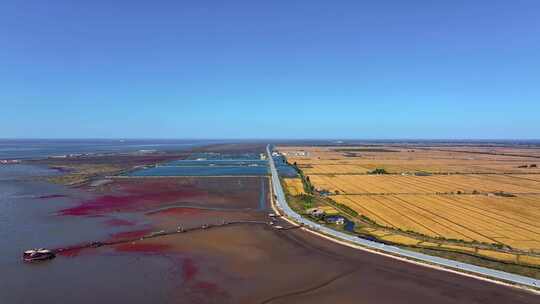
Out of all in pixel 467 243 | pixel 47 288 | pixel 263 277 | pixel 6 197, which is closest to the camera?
pixel 47 288

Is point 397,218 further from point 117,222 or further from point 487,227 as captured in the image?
point 117,222

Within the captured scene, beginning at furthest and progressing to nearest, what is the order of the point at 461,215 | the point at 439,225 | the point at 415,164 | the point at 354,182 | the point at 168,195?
the point at 415,164, the point at 354,182, the point at 168,195, the point at 461,215, the point at 439,225

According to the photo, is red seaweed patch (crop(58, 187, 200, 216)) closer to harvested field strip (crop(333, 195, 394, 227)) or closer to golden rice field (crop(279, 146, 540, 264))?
harvested field strip (crop(333, 195, 394, 227))

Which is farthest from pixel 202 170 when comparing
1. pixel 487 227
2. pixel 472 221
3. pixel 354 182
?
pixel 487 227

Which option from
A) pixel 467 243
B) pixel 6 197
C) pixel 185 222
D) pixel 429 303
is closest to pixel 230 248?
pixel 185 222

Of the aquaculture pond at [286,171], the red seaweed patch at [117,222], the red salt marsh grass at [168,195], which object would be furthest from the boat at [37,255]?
the aquaculture pond at [286,171]

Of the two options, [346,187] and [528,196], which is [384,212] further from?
[528,196]

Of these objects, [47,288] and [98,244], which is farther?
[98,244]

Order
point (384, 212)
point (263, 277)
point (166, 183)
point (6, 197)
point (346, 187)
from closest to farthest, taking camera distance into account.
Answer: point (263, 277), point (384, 212), point (6, 197), point (346, 187), point (166, 183)
